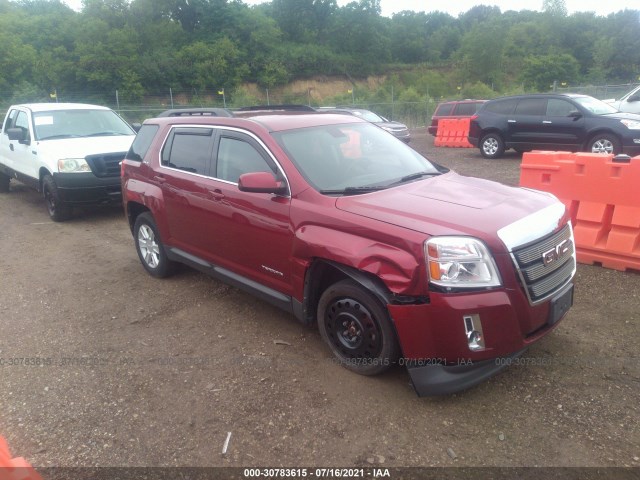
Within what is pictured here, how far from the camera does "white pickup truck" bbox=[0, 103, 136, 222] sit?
8.02 m

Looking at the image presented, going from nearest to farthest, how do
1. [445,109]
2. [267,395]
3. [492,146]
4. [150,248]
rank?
[267,395], [150,248], [492,146], [445,109]

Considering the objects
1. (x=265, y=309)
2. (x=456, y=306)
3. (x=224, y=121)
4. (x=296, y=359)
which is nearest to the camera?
(x=456, y=306)

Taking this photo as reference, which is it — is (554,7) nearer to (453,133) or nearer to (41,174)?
(453,133)

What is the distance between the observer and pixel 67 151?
814cm

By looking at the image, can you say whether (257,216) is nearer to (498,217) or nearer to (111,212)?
(498,217)

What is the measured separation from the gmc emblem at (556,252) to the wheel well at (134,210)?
4.20 metres

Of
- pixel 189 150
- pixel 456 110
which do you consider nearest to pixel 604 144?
pixel 456 110

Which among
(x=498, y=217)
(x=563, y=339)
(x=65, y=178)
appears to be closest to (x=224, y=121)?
(x=498, y=217)

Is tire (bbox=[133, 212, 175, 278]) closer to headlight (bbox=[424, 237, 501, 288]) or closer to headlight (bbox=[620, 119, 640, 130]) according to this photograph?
headlight (bbox=[424, 237, 501, 288])

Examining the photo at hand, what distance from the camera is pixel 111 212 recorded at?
30.3 feet

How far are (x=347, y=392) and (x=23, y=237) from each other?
6556 millimetres

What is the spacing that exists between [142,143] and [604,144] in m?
10.5

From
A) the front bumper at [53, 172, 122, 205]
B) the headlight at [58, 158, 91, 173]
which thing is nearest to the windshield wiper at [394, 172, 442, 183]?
the front bumper at [53, 172, 122, 205]

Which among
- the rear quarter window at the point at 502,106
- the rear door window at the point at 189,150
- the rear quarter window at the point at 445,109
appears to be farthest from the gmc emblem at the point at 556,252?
the rear quarter window at the point at 445,109
